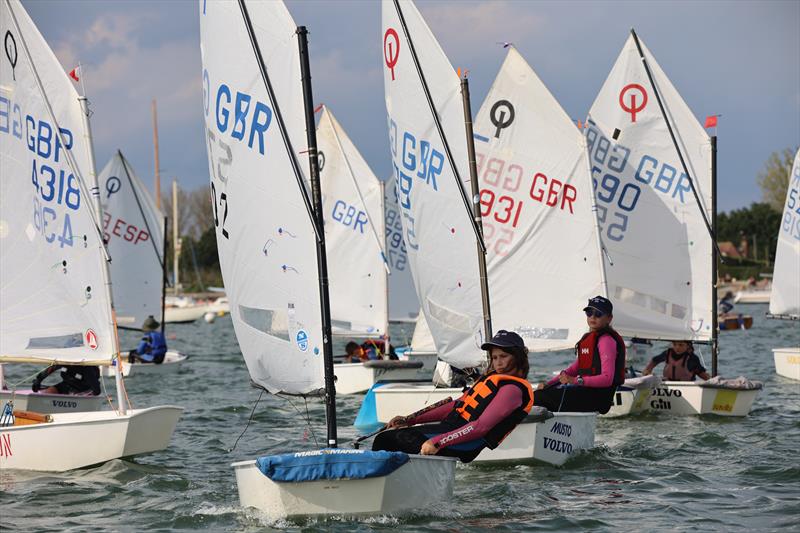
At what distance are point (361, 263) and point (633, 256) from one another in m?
7.44

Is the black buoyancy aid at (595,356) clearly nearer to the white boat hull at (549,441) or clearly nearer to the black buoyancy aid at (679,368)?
the white boat hull at (549,441)

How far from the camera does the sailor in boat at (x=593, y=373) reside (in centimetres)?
1225

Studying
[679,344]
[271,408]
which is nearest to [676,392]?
[679,344]

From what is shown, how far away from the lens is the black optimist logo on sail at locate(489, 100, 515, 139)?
59.3 feet

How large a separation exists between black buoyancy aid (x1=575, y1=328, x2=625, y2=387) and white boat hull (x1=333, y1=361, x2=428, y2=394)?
859 cm

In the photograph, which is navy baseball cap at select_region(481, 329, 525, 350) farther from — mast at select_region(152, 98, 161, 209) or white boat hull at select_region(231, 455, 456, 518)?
mast at select_region(152, 98, 161, 209)

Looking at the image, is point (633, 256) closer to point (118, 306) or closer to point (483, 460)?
point (483, 460)

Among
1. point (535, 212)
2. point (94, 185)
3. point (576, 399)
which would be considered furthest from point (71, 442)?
point (535, 212)

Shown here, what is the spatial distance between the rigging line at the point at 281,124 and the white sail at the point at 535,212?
27.5ft

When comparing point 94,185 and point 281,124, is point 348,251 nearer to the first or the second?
point 94,185

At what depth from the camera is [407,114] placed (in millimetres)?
15102

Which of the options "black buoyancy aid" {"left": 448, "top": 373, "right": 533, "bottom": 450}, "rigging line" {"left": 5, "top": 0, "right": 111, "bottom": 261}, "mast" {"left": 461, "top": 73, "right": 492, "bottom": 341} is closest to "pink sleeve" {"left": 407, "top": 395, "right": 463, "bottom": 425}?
"black buoyancy aid" {"left": 448, "top": 373, "right": 533, "bottom": 450}

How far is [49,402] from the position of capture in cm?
1499

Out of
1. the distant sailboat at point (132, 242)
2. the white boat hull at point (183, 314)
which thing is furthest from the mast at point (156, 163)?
the distant sailboat at point (132, 242)
